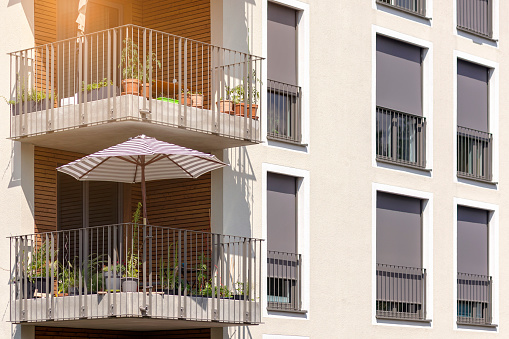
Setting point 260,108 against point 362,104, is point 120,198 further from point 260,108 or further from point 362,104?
point 362,104

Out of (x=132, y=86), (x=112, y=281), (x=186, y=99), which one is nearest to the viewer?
(x=112, y=281)

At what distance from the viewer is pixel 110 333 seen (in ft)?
70.3

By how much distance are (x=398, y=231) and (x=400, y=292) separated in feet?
4.28

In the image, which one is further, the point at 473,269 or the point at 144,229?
the point at 473,269

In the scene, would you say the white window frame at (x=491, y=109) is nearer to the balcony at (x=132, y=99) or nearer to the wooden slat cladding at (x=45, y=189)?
the balcony at (x=132, y=99)

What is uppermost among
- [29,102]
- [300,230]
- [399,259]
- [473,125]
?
[473,125]

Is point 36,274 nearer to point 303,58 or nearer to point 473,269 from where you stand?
Answer: point 303,58

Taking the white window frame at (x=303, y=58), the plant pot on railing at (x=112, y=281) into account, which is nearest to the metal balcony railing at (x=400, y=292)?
the white window frame at (x=303, y=58)

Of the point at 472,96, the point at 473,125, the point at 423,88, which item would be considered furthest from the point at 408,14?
the point at 473,125

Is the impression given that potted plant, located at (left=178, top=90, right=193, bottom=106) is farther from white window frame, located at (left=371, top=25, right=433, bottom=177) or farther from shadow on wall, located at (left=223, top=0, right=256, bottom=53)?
white window frame, located at (left=371, top=25, right=433, bottom=177)

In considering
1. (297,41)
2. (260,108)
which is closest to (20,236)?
(260,108)

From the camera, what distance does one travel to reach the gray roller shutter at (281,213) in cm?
2241

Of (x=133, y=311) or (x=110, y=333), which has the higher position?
(x=133, y=311)

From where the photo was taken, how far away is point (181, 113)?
19.7 metres
